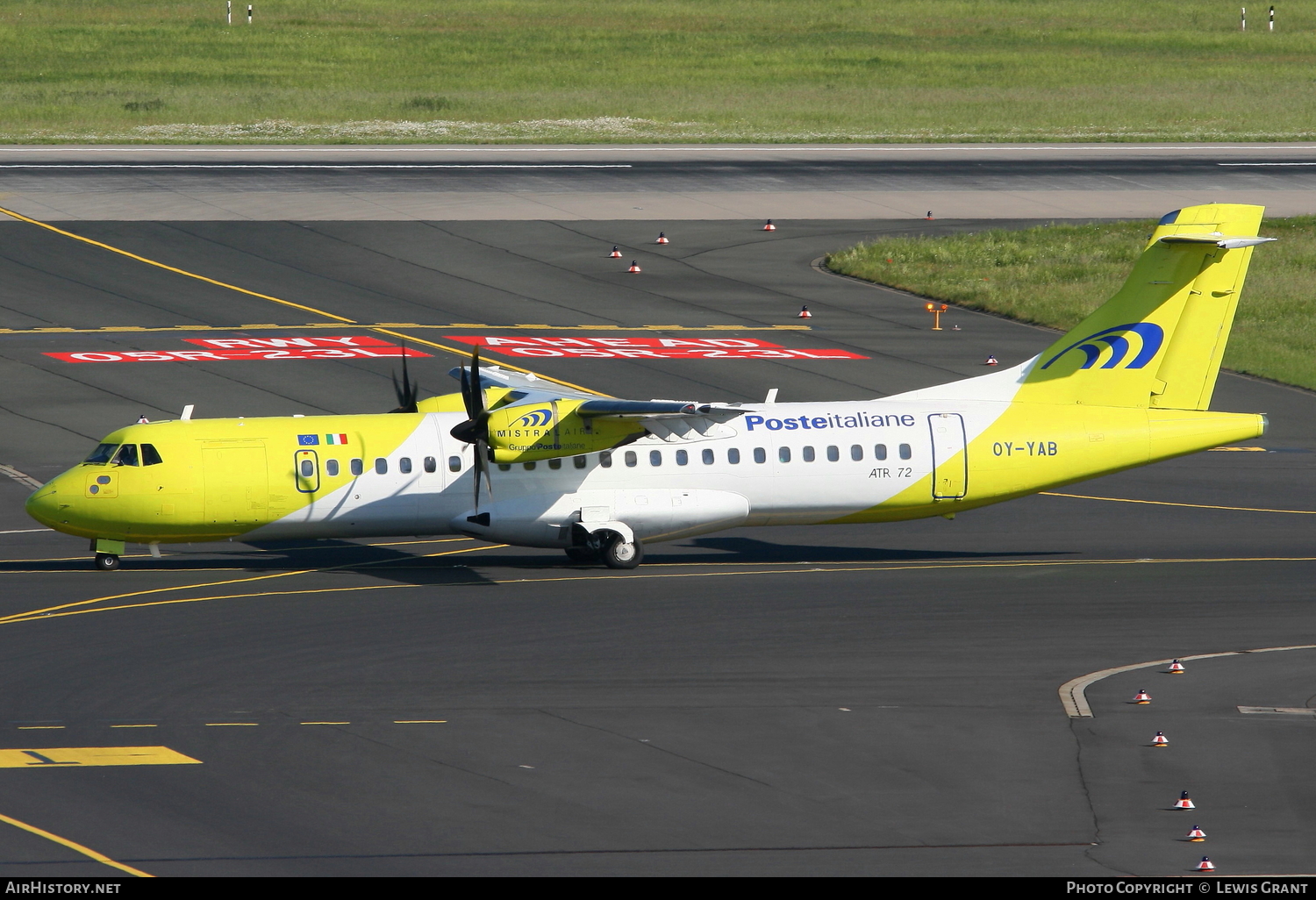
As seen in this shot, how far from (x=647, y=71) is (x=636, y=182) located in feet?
111

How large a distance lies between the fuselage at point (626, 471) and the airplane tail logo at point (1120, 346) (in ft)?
3.37

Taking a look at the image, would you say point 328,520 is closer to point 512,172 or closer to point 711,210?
point 711,210

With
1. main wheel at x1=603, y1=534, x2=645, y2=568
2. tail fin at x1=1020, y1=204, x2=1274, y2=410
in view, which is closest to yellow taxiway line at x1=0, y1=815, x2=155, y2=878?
main wheel at x1=603, y1=534, x2=645, y2=568

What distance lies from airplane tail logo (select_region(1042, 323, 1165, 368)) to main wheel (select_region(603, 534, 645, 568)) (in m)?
9.35

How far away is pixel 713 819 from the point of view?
734 inches

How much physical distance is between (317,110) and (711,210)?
3198cm

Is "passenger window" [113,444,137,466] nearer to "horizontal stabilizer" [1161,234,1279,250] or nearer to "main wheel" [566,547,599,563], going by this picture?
"main wheel" [566,547,599,563]

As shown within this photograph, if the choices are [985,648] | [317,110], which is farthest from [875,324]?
[317,110]

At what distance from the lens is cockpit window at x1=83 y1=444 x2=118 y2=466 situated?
100 ft

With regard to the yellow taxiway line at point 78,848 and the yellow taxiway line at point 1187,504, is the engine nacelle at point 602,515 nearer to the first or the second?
the yellow taxiway line at point 1187,504

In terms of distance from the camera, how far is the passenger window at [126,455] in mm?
30359

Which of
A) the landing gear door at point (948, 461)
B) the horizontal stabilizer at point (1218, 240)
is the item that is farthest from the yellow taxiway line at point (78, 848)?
the horizontal stabilizer at point (1218, 240)

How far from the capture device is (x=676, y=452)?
105 feet

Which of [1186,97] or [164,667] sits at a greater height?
[1186,97]
